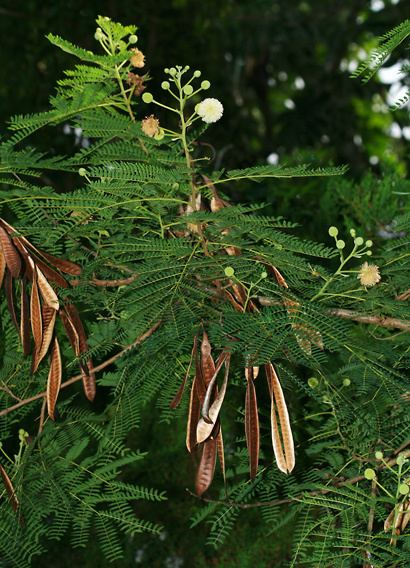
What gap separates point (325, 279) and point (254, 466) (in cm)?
27

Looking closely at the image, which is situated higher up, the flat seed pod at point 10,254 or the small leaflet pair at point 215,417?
the flat seed pod at point 10,254

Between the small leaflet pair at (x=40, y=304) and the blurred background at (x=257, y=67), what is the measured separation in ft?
4.01

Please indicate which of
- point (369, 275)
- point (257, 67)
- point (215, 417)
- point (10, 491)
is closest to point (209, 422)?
point (215, 417)

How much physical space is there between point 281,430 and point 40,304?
0.39 meters

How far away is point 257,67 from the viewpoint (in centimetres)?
568

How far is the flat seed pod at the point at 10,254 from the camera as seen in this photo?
1.29 meters

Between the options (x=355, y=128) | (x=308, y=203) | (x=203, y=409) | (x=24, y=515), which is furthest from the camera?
(x=355, y=128)

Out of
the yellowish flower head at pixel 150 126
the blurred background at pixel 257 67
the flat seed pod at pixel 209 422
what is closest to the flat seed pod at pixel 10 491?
the flat seed pod at pixel 209 422

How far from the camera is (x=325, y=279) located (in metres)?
1.28

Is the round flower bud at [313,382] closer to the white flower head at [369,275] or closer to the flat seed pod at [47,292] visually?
the white flower head at [369,275]

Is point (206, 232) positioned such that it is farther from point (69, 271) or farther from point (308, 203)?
point (308, 203)

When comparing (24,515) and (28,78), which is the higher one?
(24,515)

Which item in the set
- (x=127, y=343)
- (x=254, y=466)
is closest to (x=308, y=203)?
(x=127, y=343)

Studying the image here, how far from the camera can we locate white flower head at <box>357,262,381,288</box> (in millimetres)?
1275
